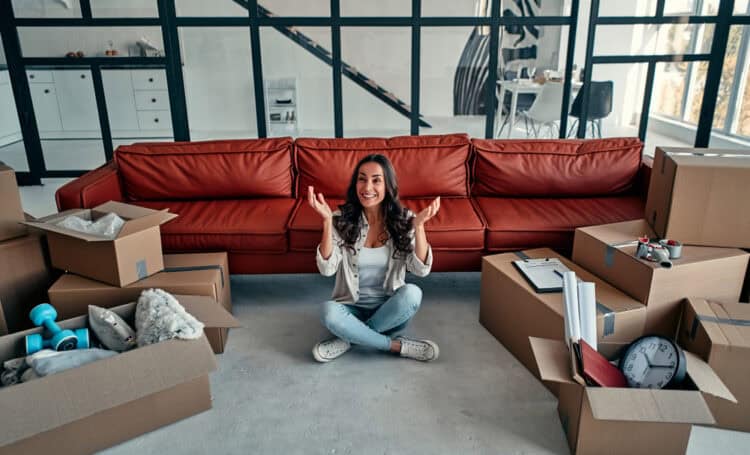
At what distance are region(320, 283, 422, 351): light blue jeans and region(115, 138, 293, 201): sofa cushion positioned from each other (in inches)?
41.6

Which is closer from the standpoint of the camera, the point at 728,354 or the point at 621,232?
the point at 728,354

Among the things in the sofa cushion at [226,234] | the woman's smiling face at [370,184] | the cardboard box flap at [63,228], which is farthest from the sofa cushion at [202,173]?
the woman's smiling face at [370,184]

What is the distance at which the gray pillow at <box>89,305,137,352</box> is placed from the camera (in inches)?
80.0

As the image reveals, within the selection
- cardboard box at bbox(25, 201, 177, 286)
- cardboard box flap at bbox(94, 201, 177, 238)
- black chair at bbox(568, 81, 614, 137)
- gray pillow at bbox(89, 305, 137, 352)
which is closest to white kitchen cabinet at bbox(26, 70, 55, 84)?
cardboard box flap at bbox(94, 201, 177, 238)

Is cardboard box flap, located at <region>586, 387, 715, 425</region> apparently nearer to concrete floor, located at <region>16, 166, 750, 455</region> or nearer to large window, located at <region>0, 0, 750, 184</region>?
concrete floor, located at <region>16, 166, 750, 455</region>

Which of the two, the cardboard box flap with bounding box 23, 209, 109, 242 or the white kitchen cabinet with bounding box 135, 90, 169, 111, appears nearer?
the cardboard box flap with bounding box 23, 209, 109, 242

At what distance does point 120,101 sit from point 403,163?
118 inches

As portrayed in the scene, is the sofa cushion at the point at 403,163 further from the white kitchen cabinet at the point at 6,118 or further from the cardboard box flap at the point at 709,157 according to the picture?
the white kitchen cabinet at the point at 6,118

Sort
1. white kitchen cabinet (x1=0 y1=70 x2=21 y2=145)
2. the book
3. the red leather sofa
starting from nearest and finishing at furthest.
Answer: the book, the red leather sofa, white kitchen cabinet (x1=0 y1=70 x2=21 y2=145)

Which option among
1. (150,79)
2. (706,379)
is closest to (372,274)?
(706,379)

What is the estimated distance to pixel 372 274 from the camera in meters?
2.36

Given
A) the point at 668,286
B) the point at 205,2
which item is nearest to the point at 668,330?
the point at 668,286

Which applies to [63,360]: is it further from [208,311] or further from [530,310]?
[530,310]

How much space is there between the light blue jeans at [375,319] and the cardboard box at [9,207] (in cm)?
137
